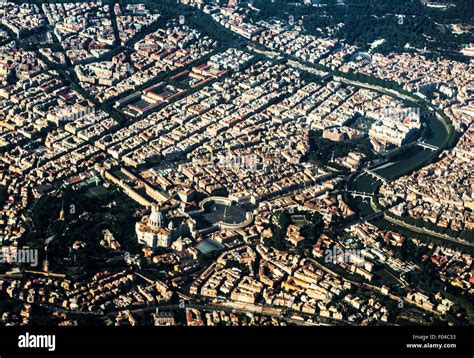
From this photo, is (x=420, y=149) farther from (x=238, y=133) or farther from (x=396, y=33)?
(x=396, y=33)

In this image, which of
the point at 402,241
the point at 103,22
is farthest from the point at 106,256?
the point at 103,22

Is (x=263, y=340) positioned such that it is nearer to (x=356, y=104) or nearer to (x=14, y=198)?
(x=14, y=198)

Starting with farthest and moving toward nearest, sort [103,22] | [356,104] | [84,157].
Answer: [103,22] → [356,104] → [84,157]

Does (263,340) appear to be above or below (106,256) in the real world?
above

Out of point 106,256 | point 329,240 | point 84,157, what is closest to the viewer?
point 106,256

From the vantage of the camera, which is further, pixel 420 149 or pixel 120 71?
pixel 120 71

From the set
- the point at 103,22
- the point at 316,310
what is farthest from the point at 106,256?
the point at 103,22
